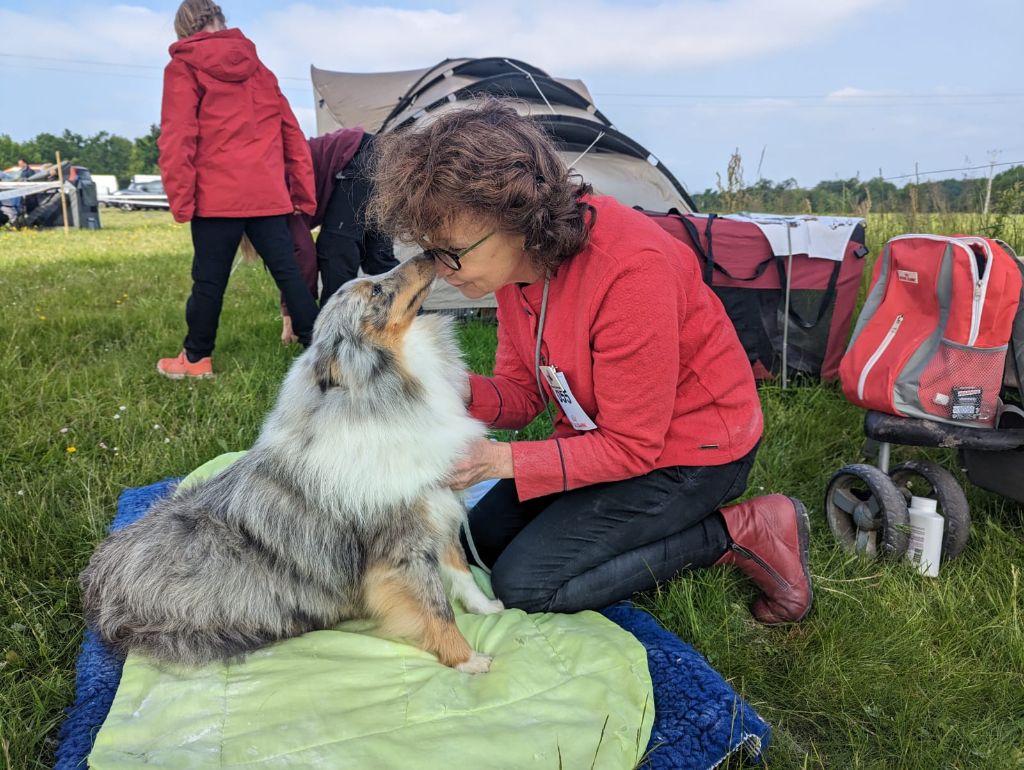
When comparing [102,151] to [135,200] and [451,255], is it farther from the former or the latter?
[451,255]

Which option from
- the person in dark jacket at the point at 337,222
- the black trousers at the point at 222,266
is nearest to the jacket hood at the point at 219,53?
the person in dark jacket at the point at 337,222

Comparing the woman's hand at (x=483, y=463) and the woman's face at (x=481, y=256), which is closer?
the woman's face at (x=481, y=256)

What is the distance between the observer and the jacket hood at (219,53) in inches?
151

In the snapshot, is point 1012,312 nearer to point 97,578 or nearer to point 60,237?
point 97,578

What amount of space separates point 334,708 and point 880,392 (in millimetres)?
2109

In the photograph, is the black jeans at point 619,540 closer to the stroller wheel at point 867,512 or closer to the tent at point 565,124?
the stroller wheel at point 867,512

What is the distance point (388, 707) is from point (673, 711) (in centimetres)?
73

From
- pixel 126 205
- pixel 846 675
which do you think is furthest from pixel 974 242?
pixel 126 205

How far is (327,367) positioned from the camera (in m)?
1.86

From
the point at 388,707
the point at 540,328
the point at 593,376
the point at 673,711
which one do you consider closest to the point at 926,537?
the point at 673,711

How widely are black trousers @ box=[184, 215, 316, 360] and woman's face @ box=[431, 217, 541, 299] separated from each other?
8.30ft

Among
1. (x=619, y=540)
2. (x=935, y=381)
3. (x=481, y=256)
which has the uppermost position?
(x=481, y=256)

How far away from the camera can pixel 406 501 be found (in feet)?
6.26

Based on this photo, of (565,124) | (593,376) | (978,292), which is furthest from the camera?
(565,124)
